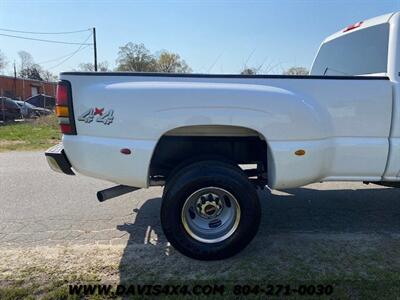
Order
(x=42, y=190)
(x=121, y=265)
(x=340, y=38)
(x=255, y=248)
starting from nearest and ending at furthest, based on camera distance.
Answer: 1. (x=121, y=265)
2. (x=255, y=248)
3. (x=340, y=38)
4. (x=42, y=190)

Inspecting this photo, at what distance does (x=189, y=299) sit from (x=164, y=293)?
216 millimetres

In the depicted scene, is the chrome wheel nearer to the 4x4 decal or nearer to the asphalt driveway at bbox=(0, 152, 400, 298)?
the asphalt driveway at bbox=(0, 152, 400, 298)

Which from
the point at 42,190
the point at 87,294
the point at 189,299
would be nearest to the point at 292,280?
the point at 189,299

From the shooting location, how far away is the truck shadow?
3.42 m

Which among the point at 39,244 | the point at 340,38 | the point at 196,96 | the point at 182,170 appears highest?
the point at 340,38

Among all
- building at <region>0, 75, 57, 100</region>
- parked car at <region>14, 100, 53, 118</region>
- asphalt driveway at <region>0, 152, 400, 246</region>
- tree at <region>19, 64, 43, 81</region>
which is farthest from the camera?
tree at <region>19, 64, 43, 81</region>

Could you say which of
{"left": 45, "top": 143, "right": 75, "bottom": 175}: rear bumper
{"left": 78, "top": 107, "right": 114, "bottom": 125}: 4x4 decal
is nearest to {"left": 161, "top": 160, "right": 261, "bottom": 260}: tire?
{"left": 78, "top": 107, "right": 114, "bottom": 125}: 4x4 decal

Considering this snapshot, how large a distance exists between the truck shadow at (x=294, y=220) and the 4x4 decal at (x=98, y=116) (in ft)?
4.30

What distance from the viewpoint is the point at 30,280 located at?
3.03 meters

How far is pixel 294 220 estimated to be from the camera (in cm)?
436

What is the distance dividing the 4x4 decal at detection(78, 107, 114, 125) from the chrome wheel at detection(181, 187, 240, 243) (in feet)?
3.28

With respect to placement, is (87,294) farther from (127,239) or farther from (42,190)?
(42,190)

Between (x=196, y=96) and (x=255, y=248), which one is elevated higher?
(x=196, y=96)

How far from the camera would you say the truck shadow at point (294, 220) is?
11.2 ft
